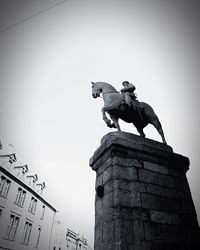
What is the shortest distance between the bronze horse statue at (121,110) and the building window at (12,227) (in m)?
18.1

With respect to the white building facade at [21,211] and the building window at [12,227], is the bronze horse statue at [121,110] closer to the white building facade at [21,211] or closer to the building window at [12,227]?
the white building facade at [21,211]

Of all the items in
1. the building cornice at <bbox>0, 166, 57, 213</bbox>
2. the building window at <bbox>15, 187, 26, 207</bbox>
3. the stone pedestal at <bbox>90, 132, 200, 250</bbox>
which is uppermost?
the building cornice at <bbox>0, 166, 57, 213</bbox>

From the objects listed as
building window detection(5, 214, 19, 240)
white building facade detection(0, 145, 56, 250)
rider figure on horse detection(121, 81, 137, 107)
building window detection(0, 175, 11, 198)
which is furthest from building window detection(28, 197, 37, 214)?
rider figure on horse detection(121, 81, 137, 107)

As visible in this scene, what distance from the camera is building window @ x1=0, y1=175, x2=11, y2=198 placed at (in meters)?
17.8

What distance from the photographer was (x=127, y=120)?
578 cm

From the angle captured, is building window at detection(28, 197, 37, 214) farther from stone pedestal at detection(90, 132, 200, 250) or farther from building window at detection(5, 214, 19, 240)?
stone pedestal at detection(90, 132, 200, 250)

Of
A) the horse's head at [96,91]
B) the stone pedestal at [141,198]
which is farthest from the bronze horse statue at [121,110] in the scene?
the stone pedestal at [141,198]

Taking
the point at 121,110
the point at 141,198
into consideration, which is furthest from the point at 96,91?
the point at 141,198

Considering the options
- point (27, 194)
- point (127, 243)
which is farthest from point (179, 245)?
point (27, 194)

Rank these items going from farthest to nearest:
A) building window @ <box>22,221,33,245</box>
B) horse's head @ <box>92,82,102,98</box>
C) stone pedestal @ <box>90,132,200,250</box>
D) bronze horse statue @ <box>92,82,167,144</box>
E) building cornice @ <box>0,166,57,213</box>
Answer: building window @ <box>22,221,33,245</box> → building cornice @ <box>0,166,57,213</box> → horse's head @ <box>92,82,102,98</box> → bronze horse statue @ <box>92,82,167,144</box> → stone pedestal @ <box>90,132,200,250</box>

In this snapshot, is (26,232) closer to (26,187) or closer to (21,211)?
(21,211)

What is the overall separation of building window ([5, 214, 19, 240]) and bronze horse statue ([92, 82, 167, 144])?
18.1m

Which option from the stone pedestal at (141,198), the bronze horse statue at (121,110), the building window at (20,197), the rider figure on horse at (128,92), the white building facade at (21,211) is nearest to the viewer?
the stone pedestal at (141,198)

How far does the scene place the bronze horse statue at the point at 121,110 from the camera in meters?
5.41
